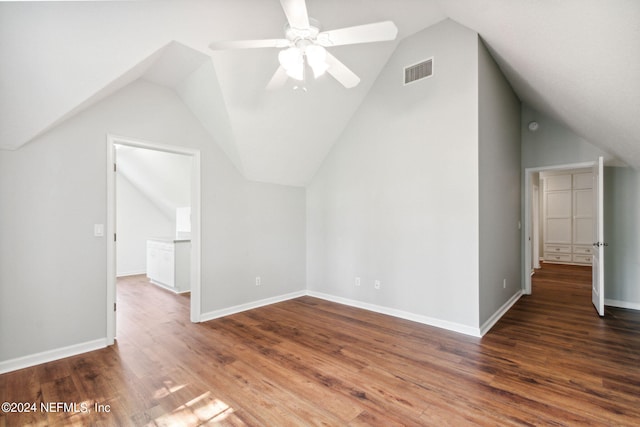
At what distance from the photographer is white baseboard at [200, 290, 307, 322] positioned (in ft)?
12.6

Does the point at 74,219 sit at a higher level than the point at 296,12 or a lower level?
lower

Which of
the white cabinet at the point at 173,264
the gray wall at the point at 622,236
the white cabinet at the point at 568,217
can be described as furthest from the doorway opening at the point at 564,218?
the white cabinet at the point at 173,264

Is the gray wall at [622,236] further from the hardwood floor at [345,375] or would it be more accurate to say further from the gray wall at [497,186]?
the gray wall at [497,186]

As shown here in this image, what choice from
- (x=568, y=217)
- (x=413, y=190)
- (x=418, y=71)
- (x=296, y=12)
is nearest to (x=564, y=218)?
(x=568, y=217)

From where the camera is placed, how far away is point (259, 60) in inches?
122

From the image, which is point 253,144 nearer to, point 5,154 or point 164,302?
point 5,154

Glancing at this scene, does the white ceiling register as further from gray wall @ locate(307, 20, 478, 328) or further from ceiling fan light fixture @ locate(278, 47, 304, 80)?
ceiling fan light fixture @ locate(278, 47, 304, 80)

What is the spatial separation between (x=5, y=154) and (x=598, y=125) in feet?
19.1

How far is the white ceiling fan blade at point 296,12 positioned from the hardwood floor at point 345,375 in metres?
2.56

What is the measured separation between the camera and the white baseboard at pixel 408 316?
3268 millimetres

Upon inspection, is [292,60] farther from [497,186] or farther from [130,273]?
[130,273]

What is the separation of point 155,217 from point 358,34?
7.20 m

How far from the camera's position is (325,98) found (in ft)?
12.9

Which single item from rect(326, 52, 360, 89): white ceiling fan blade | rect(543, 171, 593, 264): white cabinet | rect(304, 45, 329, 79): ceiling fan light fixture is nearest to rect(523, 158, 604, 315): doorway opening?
rect(543, 171, 593, 264): white cabinet
